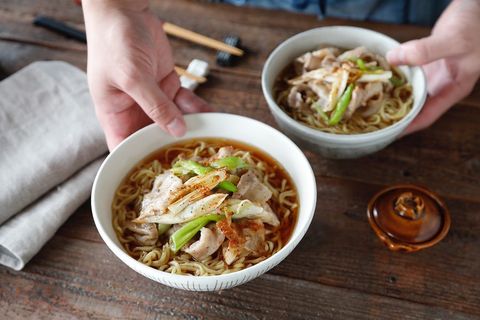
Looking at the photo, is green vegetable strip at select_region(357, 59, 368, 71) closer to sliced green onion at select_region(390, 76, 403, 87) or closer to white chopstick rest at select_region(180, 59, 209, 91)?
sliced green onion at select_region(390, 76, 403, 87)

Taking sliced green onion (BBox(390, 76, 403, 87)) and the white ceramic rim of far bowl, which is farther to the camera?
sliced green onion (BBox(390, 76, 403, 87))

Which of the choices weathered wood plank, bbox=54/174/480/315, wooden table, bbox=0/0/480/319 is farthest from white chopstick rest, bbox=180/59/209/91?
weathered wood plank, bbox=54/174/480/315

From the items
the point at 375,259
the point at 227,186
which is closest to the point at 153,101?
the point at 227,186

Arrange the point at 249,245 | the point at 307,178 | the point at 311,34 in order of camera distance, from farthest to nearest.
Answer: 1. the point at 311,34
2. the point at 307,178
3. the point at 249,245

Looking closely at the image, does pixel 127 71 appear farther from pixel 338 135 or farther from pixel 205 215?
pixel 338 135

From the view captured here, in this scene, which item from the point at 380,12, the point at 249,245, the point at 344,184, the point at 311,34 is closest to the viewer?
the point at 249,245

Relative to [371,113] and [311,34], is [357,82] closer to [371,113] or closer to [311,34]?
[371,113]

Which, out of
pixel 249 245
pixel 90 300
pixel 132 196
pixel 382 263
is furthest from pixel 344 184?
pixel 90 300
